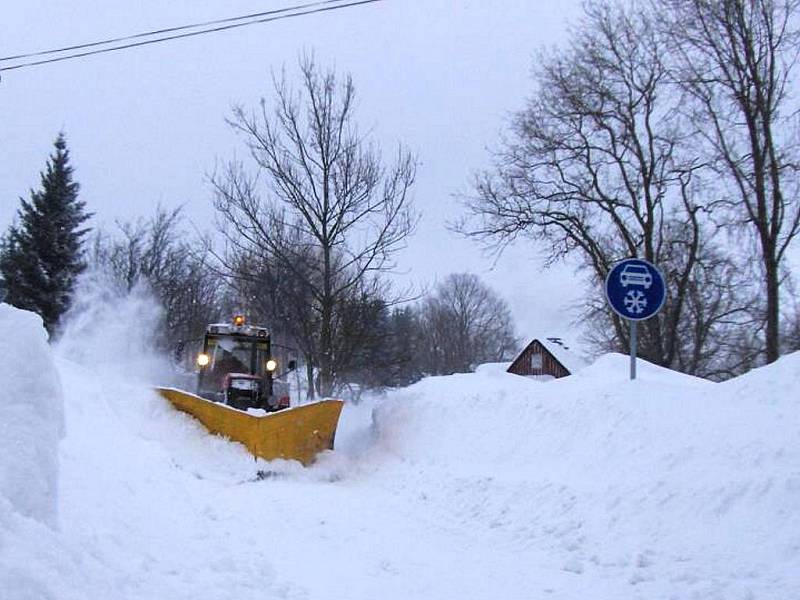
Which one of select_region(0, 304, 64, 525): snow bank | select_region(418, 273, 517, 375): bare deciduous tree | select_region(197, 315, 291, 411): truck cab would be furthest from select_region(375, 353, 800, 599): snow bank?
select_region(418, 273, 517, 375): bare deciduous tree

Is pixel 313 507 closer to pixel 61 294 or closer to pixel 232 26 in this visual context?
pixel 232 26

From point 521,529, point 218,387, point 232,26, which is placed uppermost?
point 232,26

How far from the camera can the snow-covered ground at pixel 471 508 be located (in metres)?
5.11

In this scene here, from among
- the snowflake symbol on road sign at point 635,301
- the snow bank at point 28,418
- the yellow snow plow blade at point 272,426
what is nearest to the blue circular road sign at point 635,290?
the snowflake symbol on road sign at point 635,301

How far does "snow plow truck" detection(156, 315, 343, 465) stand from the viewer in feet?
41.0

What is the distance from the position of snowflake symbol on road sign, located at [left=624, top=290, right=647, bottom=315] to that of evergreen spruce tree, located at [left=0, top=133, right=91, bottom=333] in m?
30.2

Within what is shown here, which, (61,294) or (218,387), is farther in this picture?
(61,294)

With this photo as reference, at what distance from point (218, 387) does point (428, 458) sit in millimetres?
5957

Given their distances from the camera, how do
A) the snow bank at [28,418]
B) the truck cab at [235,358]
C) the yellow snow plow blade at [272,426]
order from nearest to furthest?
the snow bank at [28,418], the yellow snow plow blade at [272,426], the truck cab at [235,358]

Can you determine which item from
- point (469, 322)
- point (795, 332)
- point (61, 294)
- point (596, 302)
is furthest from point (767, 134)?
point (469, 322)

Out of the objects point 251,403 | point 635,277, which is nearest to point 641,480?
Answer: point 635,277

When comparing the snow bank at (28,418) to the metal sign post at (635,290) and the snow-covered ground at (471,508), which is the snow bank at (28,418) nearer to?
the snow-covered ground at (471,508)

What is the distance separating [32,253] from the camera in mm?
35312

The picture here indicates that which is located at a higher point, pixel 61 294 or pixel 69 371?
pixel 61 294
